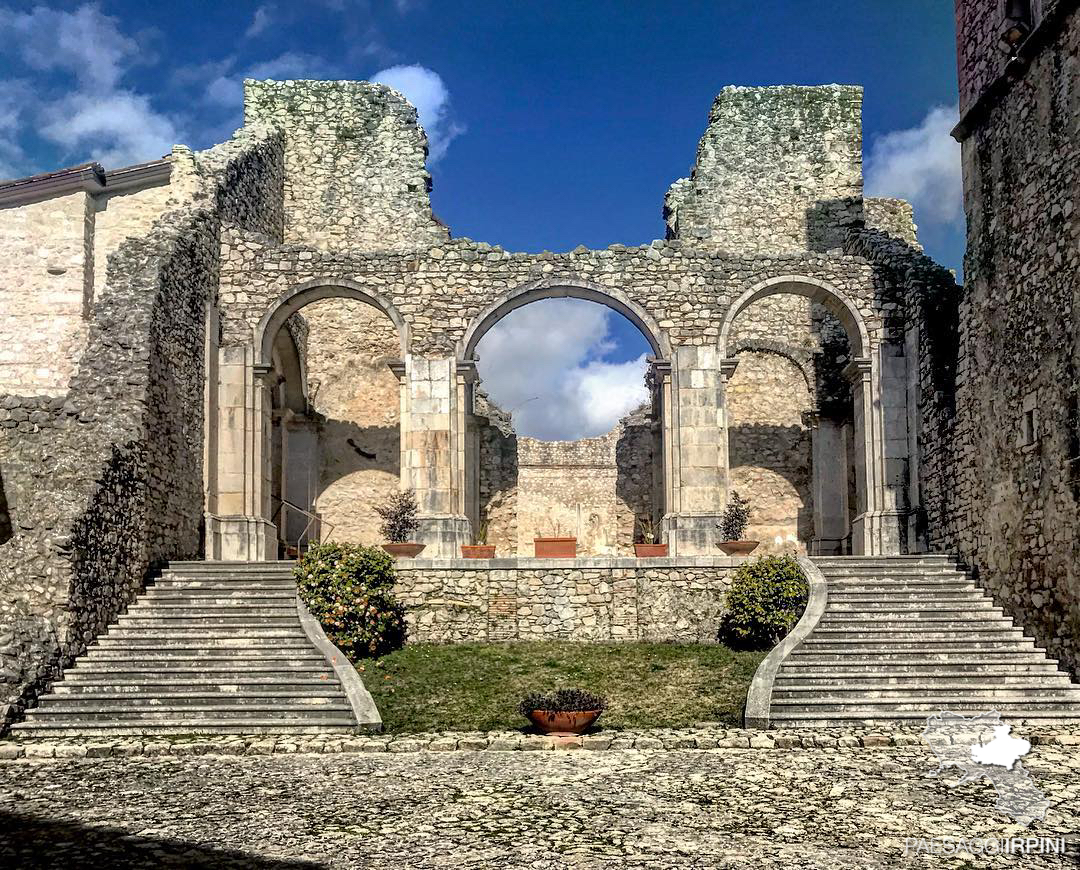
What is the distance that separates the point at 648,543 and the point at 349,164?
10.5 meters

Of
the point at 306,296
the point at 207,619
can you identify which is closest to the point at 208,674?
the point at 207,619

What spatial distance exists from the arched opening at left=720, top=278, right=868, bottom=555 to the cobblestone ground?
11.0 metres

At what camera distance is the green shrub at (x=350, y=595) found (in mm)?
12930

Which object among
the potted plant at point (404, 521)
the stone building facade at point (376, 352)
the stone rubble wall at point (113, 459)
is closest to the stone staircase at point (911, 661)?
the stone building facade at point (376, 352)

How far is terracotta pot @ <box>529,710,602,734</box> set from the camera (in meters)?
9.61

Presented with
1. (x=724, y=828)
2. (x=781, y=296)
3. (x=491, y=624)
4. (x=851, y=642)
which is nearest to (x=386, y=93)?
(x=781, y=296)

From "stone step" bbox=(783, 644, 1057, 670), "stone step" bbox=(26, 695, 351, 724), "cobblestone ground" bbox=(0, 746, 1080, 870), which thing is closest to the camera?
"cobblestone ground" bbox=(0, 746, 1080, 870)

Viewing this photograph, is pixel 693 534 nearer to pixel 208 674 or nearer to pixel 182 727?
pixel 208 674

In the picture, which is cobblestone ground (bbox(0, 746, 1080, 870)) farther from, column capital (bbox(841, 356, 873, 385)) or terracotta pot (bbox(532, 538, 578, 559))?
column capital (bbox(841, 356, 873, 385))

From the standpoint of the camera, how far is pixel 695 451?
16422mm

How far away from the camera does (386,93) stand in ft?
73.2

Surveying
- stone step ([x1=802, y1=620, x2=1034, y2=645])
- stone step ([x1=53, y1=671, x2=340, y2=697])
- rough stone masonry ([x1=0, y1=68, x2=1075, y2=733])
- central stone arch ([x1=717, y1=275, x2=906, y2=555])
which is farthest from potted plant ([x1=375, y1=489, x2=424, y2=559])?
stone step ([x1=802, y1=620, x2=1034, y2=645])

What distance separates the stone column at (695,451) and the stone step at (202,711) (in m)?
7.16

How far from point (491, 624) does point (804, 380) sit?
1028 centimetres
